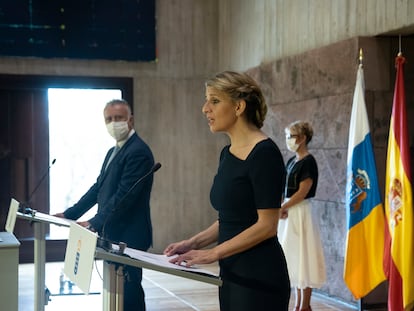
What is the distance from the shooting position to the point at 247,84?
212 cm

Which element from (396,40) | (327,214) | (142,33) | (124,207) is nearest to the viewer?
(124,207)

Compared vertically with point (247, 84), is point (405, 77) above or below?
above

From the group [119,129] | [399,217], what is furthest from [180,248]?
[399,217]

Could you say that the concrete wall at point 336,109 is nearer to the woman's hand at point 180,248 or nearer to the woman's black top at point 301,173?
the woman's black top at point 301,173

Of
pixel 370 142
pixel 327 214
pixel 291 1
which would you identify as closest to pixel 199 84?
pixel 291 1

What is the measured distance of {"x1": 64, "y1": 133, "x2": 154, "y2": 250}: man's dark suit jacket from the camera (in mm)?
3639

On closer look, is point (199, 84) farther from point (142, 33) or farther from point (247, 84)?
point (247, 84)

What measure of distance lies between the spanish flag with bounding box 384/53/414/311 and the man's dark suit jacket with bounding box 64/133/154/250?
1739 millimetres

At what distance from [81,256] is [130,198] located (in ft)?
4.63

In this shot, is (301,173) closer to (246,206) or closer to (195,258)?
(246,206)

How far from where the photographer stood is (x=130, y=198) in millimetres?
3543

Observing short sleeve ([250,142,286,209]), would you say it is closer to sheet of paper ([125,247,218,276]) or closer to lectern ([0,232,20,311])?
sheet of paper ([125,247,218,276])

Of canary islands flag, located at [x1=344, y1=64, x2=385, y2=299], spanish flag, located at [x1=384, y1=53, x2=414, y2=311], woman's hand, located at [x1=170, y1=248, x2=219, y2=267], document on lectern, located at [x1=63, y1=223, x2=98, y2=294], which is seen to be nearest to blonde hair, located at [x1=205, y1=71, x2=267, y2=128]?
woman's hand, located at [x1=170, y1=248, x2=219, y2=267]

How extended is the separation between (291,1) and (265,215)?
15.8 ft
